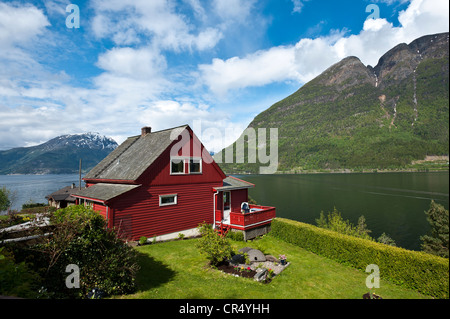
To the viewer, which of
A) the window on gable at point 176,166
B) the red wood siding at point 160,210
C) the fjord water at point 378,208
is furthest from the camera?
the fjord water at point 378,208

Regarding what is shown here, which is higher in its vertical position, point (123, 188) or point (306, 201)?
point (123, 188)

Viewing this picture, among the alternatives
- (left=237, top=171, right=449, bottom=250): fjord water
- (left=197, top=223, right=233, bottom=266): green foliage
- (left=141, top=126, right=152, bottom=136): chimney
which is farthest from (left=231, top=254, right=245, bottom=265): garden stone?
(left=237, top=171, right=449, bottom=250): fjord water

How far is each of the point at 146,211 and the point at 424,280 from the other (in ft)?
51.1

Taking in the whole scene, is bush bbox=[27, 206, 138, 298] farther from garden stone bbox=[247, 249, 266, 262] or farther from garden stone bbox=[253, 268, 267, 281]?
garden stone bbox=[247, 249, 266, 262]

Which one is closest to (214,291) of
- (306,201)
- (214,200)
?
(214,200)

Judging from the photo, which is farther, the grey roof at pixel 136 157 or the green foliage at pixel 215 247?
the grey roof at pixel 136 157

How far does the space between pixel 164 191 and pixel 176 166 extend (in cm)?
220

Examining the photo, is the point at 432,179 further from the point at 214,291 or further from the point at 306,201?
the point at 306,201

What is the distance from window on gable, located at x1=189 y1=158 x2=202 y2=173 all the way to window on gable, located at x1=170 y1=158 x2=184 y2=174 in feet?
2.81

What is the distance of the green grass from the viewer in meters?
8.89

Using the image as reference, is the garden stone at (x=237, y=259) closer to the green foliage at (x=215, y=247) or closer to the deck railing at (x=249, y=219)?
the green foliage at (x=215, y=247)

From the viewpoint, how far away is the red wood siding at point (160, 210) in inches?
579

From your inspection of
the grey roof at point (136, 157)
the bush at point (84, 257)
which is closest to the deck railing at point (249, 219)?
the grey roof at point (136, 157)

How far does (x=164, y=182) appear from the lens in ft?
54.9
